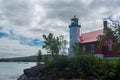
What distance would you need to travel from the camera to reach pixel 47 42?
5822 centimetres

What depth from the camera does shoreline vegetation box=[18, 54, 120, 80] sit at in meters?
34.1

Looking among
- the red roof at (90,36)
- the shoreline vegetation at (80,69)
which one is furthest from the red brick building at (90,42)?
the shoreline vegetation at (80,69)

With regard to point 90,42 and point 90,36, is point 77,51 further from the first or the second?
point 90,36

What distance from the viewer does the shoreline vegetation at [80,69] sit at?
1342 inches

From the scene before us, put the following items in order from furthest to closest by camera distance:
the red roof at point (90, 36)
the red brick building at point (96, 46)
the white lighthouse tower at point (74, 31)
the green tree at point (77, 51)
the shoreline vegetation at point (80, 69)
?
the white lighthouse tower at point (74, 31), the red roof at point (90, 36), the red brick building at point (96, 46), the green tree at point (77, 51), the shoreline vegetation at point (80, 69)

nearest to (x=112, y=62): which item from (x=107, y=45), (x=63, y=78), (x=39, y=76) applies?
(x=63, y=78)

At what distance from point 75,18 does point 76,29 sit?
7.24 ft

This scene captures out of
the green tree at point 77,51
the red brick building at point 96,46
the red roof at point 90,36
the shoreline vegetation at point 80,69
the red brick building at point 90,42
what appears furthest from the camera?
the red roof at point 90,36

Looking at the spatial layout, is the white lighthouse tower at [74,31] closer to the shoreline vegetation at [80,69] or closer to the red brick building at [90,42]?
the red brick building at [90,42]

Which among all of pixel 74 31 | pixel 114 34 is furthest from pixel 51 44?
pixel 114 34

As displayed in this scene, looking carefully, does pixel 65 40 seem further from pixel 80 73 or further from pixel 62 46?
pixel 80 73

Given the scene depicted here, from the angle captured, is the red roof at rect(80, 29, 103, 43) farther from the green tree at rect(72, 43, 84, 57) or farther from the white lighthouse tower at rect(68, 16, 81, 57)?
the green tree at rect(72, 43, 84, 57)

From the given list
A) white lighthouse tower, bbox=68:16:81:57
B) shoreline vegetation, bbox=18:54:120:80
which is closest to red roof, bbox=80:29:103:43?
white lighthouse tower, bbox=68:16:81:57

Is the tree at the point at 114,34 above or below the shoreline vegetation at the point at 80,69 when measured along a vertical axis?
above
